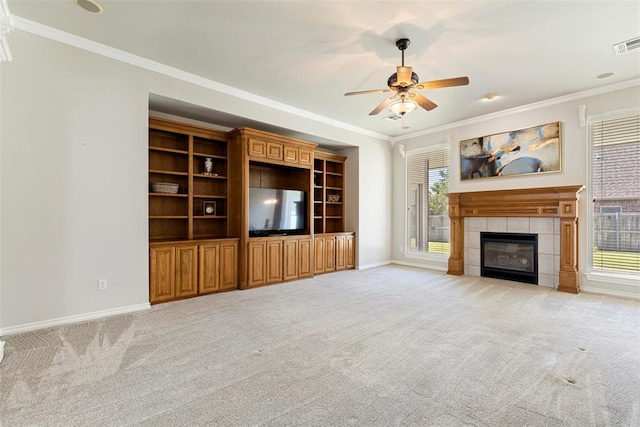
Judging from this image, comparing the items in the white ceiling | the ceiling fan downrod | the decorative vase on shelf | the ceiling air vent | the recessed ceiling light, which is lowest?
the decorative vase on shelf

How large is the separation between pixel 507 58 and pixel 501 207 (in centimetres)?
278

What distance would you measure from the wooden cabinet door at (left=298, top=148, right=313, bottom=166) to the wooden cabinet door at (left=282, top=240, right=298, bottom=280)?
1487 millimetres

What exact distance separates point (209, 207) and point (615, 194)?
20.9 ft

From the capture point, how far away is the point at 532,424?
67.8 inches

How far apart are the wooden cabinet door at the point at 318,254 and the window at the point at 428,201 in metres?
2.32

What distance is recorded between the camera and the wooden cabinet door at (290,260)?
5.34 meters

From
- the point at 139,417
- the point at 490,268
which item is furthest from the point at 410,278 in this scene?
the point at 139,417

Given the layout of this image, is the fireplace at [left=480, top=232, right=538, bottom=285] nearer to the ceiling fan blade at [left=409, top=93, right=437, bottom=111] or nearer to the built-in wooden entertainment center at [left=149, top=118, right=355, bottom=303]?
the built-in wooden entertainment center at [left=149, top=118, right=355, bottom=303]

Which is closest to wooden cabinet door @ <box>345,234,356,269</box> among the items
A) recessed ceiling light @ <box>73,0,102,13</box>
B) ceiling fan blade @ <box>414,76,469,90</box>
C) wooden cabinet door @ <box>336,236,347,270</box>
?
wooden cabinet door @ <box>336,236,347,270</box>

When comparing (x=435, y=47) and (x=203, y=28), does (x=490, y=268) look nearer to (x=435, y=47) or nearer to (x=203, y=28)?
(x=435, y=47)

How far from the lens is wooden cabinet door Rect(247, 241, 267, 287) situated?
4875 mm

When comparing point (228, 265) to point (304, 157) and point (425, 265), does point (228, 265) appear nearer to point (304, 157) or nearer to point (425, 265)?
point (304, 157)

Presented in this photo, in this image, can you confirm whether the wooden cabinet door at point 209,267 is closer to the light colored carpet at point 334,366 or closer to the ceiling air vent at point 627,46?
the light colored carpet at point 334,366

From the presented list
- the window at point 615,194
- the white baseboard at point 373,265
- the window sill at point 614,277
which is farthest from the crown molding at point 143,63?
the window sill at point 614,277
